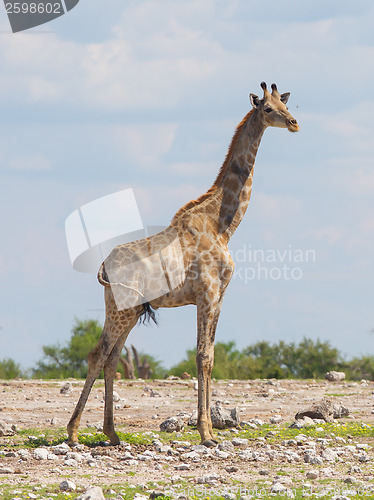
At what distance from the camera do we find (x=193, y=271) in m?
11.9

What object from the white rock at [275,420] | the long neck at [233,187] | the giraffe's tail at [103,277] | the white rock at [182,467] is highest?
the long neck at [233,187]

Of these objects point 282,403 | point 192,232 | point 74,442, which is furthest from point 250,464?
point 282,403

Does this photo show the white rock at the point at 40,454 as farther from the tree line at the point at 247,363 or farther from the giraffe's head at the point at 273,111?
the tree line at the point at 247,363

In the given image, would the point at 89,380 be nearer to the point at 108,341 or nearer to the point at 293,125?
the point at 108,341

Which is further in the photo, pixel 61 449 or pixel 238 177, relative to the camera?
pixel 238 177

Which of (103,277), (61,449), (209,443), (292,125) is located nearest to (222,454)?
(209,443)

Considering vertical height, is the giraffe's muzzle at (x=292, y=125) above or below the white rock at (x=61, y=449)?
above

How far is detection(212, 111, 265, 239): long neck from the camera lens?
12500 millimetres

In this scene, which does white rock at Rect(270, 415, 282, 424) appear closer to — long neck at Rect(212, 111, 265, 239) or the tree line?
long neck at Rect(212, 111, 265, 239)

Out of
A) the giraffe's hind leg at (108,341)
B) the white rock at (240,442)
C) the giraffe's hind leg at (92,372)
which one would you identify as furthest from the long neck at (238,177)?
the white rock at (240,442)

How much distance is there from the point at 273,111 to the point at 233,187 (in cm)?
128

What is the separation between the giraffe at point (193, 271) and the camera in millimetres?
11578

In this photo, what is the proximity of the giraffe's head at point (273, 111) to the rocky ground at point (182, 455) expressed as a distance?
461cm

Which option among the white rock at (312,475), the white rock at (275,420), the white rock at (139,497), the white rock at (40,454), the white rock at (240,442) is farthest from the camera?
the white rock at (275,420)
